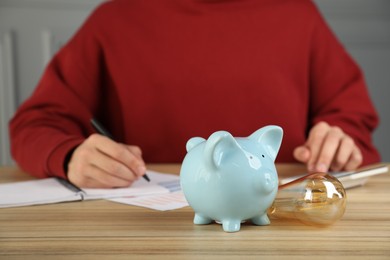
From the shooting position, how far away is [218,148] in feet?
1.80

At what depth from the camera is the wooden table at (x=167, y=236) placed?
50 centimetres

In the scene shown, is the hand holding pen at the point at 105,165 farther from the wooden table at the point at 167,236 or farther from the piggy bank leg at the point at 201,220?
the piggy bank leg at the point at 201,220

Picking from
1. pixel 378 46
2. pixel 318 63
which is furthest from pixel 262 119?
pixel 378 46

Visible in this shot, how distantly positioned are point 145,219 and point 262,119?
70 centimetres

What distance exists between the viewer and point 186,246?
0.52 metres

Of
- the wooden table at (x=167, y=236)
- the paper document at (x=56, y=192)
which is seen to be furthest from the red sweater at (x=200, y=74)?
the wooden table at (x=167, y=236)

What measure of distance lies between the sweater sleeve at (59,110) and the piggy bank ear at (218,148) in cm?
43

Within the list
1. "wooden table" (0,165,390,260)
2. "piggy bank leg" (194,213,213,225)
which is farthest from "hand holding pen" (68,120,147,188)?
"piggy bank leg" (194,213,213,225)

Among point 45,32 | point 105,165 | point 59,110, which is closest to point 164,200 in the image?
point 105,165

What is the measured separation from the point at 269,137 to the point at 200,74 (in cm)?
68

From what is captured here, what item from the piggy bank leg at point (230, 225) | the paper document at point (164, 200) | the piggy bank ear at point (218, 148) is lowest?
the paper document at point (164, 200)

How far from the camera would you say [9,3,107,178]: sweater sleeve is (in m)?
0.97

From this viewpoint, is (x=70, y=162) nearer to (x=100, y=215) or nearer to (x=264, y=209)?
(x=100, y=215)

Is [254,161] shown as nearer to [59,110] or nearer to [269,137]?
[269,137]
